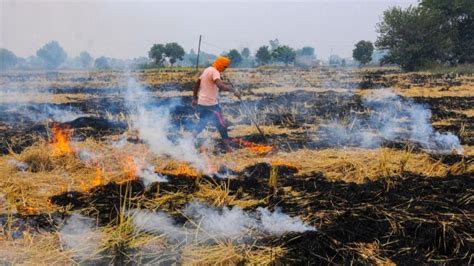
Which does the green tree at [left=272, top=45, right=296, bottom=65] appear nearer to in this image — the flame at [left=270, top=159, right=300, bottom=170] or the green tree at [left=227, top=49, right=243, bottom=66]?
the green tree at [left=227, top=49, right=243, bottom=66]

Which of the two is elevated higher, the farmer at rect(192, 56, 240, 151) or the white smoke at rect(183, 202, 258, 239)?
the farmer at rect(192, 56, 240, 151)

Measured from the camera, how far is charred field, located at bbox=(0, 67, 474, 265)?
383cm

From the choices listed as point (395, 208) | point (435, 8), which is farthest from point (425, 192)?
point (435, 8)

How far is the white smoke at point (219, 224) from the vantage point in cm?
409

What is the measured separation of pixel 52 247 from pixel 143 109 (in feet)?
29.1

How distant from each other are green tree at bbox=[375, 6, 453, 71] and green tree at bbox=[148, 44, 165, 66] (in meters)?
20.6

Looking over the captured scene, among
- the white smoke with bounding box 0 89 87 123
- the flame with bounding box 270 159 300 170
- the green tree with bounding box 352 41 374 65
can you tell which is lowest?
the white smoke with bounding box 0 89 87 123

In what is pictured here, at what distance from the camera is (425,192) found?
5094 millimetres

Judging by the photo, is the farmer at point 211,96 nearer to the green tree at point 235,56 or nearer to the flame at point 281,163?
the flame at point 281,163

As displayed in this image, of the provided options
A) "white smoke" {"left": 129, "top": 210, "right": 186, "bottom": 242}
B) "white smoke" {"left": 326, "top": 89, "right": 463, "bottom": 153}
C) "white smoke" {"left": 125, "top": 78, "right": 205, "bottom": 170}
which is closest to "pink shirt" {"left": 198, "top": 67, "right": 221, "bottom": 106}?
"white smoke" {"left": 125, "top": 78, "right": 205, "bottom": 170}

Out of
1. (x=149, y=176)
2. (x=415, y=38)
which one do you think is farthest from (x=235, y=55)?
(x=149, y=176)

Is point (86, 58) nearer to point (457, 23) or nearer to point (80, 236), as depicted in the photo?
point (457, 23)

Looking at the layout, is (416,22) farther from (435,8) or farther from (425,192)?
(425,192)

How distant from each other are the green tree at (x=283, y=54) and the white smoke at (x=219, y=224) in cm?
5660
